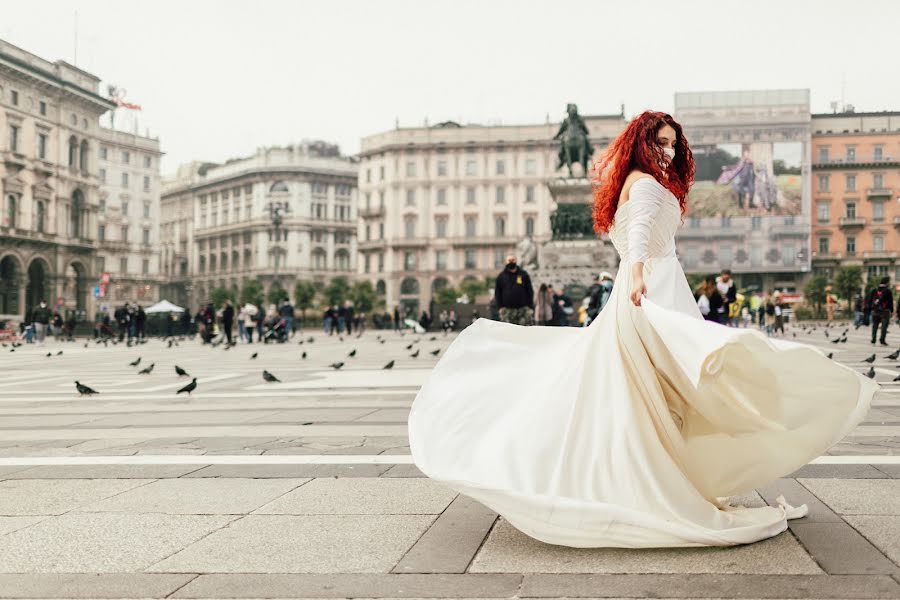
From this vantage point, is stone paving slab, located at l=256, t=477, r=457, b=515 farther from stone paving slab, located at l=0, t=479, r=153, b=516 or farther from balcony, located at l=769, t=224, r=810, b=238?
balcony, located at l=769, t=224, r=810, b=238

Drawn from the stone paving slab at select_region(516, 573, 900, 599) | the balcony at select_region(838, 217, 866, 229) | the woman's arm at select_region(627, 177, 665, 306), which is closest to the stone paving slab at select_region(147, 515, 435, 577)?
the stone paving slab at select_region(516, 573, 900, 599)

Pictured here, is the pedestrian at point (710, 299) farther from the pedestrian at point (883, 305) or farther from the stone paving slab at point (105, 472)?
the stone paving slab at point (105, 472)

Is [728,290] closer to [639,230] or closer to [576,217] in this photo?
[639,230]

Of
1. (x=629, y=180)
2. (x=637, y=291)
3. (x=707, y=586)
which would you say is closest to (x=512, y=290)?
(x=629, y=180)

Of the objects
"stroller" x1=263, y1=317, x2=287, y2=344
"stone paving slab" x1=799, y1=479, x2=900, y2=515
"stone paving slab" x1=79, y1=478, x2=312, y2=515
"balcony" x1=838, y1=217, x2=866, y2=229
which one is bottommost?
"stroller" x1=263, y1=317, x2=287, y2=344

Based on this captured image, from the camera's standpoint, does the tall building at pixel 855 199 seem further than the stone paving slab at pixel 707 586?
Yes

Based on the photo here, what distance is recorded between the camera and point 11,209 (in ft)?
192

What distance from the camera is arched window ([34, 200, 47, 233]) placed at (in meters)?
60.3

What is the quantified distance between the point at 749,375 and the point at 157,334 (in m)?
39.9

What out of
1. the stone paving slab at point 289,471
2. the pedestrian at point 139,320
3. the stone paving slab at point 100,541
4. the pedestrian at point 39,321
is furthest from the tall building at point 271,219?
the stone paving slab at point 100,541

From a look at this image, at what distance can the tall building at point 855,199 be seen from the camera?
8131 cm

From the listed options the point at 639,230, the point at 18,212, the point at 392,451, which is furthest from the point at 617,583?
the point at 18,212

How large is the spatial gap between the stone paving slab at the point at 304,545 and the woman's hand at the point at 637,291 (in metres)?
1.26

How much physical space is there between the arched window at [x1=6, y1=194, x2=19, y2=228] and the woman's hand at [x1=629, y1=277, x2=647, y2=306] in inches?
2394
